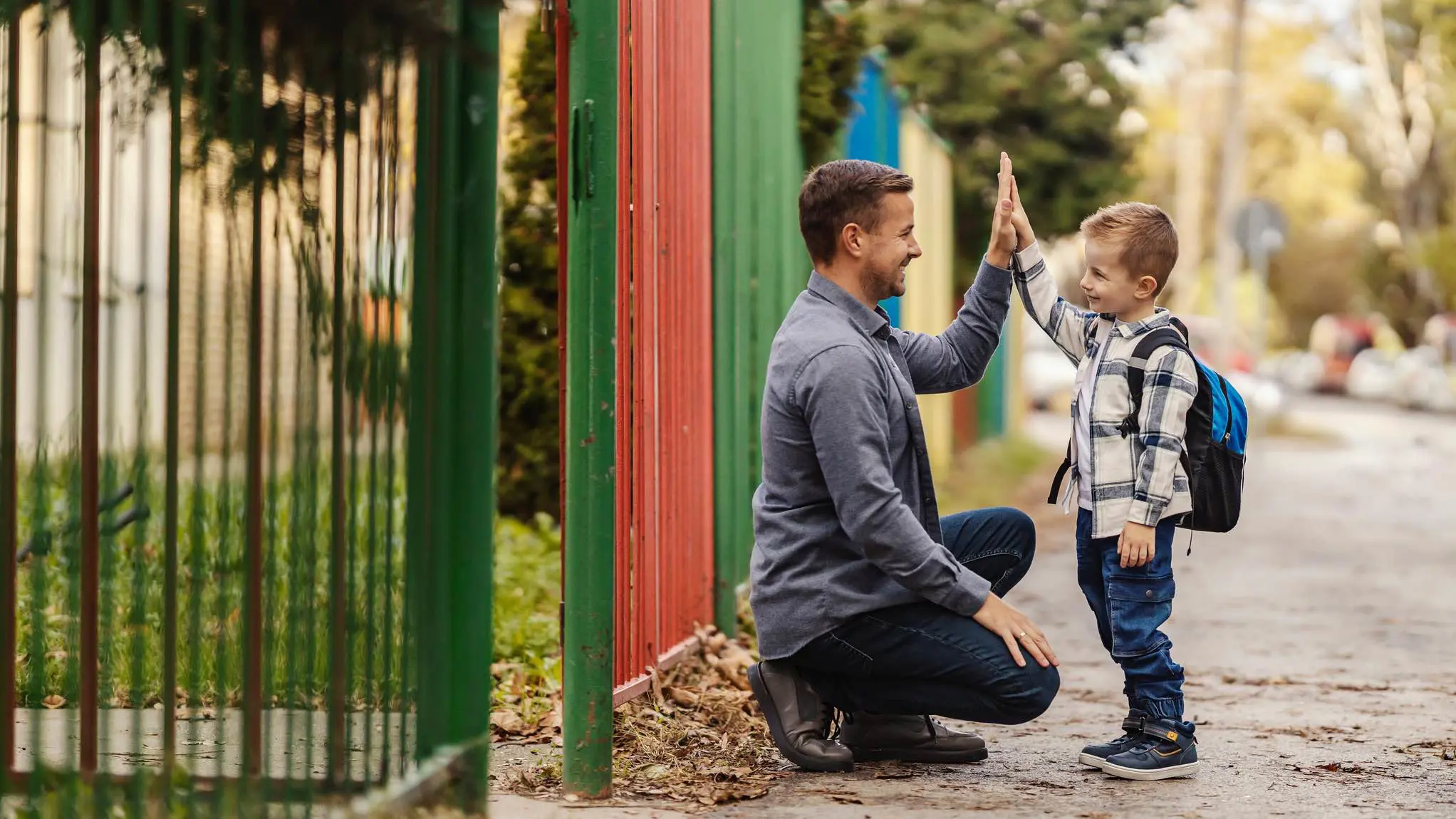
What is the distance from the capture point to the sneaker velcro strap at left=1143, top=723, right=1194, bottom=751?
14.6 feet

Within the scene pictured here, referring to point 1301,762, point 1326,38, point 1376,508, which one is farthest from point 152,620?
point 1326,38

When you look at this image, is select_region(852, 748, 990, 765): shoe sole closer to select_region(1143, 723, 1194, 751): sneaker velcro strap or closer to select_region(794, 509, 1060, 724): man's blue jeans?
select_region(794, 509, 1060, 724): man's blue jeans

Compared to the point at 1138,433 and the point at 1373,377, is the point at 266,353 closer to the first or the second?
the point at 1138,433

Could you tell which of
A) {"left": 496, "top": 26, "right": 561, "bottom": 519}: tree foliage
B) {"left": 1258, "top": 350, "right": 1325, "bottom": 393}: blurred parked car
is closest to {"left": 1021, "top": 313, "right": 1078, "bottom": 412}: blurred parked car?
{"left": 1258, "top": 350, "right": 1325, "bottom": 393}: blurred parked car

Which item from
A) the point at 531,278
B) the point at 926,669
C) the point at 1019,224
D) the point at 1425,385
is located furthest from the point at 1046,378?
the point at 926,669

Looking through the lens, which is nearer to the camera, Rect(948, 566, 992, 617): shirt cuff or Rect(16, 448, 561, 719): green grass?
Rect(16, 448, 561, 719): green grass

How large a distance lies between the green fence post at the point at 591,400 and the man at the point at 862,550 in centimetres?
44

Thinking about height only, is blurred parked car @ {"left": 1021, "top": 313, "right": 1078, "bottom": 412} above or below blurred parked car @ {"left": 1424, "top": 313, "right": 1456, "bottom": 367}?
below

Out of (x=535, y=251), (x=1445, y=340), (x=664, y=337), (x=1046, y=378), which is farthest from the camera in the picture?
(x=1445, y=340)

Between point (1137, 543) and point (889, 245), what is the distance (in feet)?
3.07

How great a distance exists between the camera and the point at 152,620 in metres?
6.09

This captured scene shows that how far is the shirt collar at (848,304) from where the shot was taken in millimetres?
4473

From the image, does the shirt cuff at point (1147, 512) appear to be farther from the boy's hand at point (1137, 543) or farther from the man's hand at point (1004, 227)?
the man's hand at point (1004, 227)

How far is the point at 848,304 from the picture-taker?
4.48 metres
